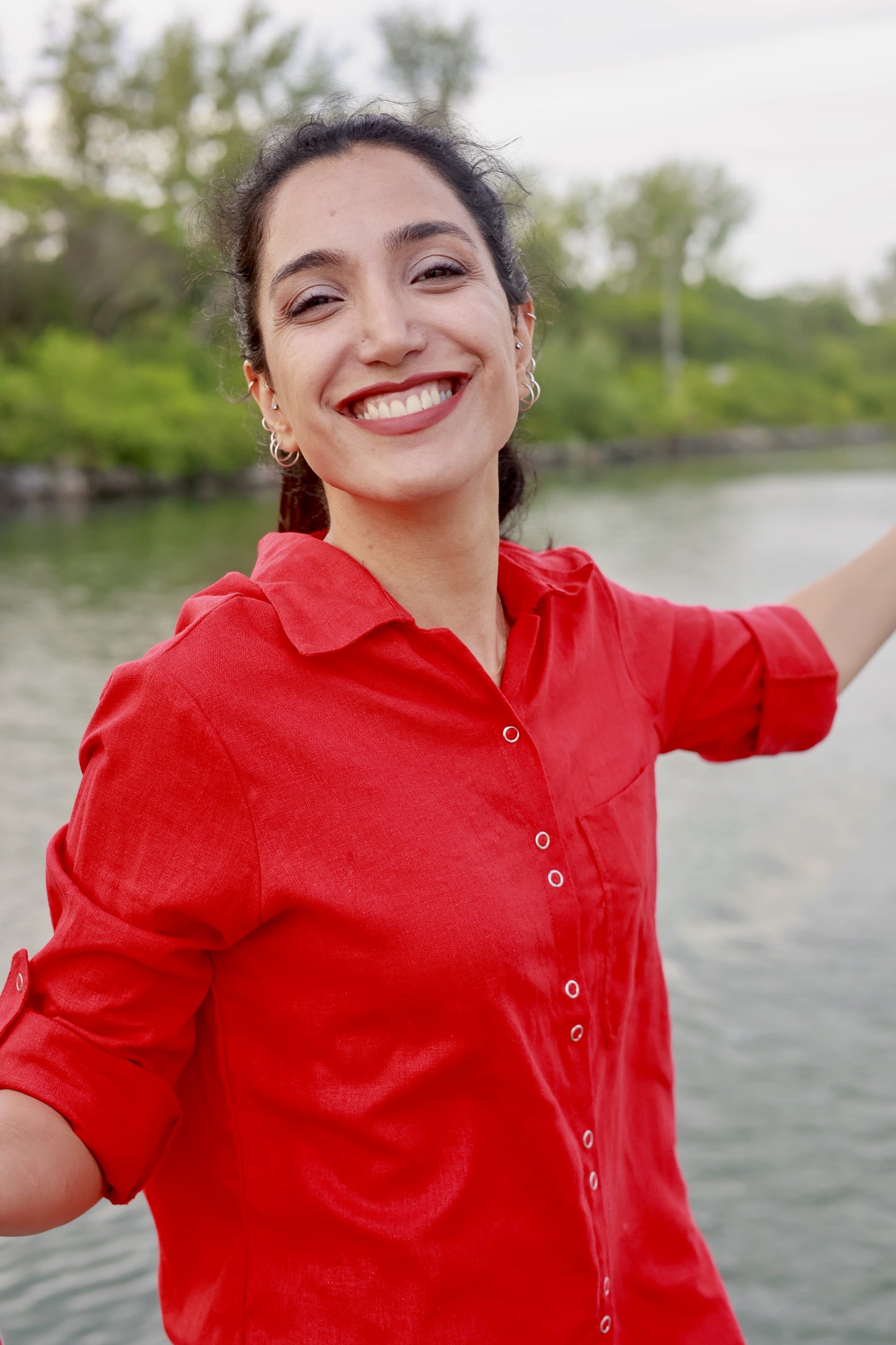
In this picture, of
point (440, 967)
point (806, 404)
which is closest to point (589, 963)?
point (440, 967)

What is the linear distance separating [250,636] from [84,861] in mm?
195

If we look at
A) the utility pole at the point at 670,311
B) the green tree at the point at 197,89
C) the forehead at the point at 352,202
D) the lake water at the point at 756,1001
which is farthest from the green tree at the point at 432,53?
the forehead at the point at 352,202

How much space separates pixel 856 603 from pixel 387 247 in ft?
2.31

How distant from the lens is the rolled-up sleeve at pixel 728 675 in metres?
1.31

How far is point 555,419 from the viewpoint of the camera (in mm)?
32719

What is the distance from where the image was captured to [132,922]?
0.90m

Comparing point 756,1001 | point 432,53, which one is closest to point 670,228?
point 432,53

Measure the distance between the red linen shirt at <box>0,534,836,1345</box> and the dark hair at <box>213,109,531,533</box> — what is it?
0.27 m

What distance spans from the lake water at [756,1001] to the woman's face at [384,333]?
0.56 m

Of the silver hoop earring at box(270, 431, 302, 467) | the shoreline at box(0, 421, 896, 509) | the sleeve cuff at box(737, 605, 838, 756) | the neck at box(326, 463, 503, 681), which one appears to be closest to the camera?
the neck at box(326, 463, 503, 681)

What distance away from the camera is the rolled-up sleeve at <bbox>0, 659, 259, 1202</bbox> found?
890 mm

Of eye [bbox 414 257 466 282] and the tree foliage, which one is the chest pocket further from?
the tree foliage

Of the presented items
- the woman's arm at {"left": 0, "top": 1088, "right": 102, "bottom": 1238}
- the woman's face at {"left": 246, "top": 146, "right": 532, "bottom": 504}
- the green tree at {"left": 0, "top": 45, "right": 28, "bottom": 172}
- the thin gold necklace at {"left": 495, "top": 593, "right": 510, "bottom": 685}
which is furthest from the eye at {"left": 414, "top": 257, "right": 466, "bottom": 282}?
the green tree at {"left": 0, "top": 45, "right": 28, "bottom": 172}

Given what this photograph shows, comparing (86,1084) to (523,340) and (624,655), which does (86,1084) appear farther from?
(523,340)
